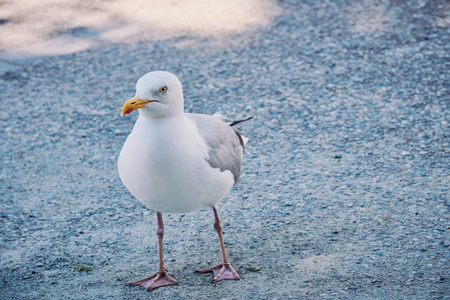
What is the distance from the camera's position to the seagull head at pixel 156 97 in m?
3.62

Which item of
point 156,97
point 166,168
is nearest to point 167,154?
point 166,168

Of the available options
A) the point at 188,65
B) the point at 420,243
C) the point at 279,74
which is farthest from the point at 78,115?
the point at 420,243

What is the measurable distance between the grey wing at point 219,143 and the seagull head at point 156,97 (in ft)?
1.40

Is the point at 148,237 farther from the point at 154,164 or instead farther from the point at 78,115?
the point at 78,115

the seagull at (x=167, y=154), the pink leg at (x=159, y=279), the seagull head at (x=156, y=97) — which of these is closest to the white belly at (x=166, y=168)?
the seagull at (x=167, y=154)

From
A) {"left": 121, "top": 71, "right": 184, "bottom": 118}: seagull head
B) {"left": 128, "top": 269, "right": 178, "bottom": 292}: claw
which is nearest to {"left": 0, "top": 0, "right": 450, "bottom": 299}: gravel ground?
{"left": 128, "top": 269, "right": 178, "bottom": 292}: claw

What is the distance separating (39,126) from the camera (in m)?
7.01

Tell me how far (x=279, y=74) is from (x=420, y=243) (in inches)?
145

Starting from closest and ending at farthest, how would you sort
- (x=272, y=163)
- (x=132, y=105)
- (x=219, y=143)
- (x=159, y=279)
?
(x=132, y=105)
(x=219, y=143)
(x=159, y=279)
(x=272, y=163)

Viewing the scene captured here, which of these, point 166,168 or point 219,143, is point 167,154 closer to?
point 166,168

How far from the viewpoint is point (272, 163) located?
5.98m

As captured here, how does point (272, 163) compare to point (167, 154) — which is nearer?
point (167, 154)

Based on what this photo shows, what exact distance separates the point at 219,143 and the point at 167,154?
615mm

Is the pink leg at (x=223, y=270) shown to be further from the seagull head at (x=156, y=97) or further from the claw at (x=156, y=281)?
the seagull head at (x=156, y=97)
